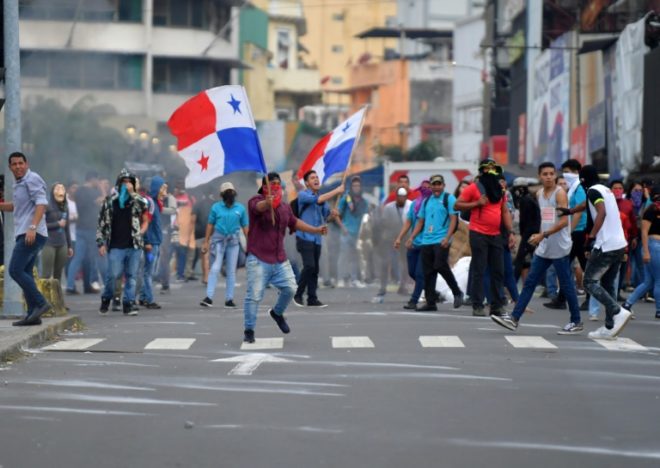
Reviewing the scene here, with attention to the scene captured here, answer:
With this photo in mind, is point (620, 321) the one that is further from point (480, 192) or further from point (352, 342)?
point (480, 192)

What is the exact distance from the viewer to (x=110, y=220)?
65.3 ft

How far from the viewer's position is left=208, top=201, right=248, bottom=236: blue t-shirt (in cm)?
2152

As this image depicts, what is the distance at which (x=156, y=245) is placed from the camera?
21.9 m

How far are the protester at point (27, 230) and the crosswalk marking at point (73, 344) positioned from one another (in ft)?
2.03

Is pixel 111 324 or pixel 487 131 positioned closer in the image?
pixel 111 324

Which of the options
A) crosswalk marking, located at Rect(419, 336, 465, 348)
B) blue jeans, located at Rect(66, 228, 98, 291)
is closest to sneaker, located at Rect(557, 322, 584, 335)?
crosswalk marking, located at Rect(419, 336, 465, 348)

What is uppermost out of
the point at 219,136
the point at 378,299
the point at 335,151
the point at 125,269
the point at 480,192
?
the point at 219,136

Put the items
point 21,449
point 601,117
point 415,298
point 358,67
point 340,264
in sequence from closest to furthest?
point 21,449, point 415,298, point 340,264, point 601,117, point 358,67

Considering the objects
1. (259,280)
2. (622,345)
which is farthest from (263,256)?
(622,345)

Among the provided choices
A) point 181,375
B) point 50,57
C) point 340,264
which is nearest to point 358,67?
point 50,57

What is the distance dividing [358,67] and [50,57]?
247ft

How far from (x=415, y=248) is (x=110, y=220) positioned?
152 inches

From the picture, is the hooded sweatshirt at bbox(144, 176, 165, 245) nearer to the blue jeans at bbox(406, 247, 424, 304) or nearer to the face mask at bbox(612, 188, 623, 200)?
the blue jeans at bbox(406, 247, 424, 304)

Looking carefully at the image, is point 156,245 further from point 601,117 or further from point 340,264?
point 601,117
